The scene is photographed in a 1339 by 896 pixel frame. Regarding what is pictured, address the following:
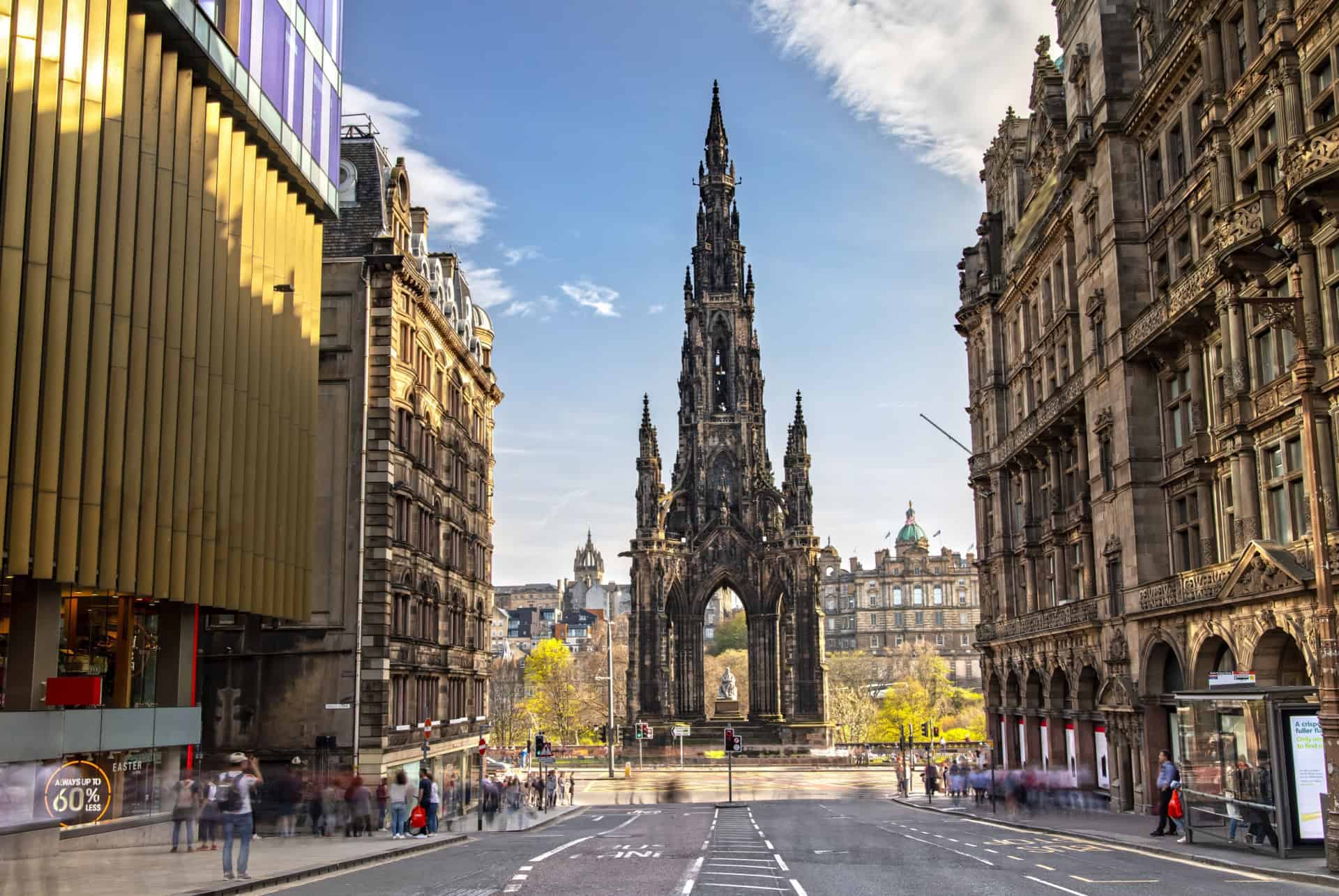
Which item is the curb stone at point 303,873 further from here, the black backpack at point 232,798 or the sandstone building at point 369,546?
the sandstone building at point 369,546

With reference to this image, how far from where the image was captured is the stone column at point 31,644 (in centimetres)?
2369

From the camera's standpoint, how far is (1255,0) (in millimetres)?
29625

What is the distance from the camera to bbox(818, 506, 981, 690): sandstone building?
6727 inches

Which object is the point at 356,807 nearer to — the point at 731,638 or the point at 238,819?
the point at 238,819

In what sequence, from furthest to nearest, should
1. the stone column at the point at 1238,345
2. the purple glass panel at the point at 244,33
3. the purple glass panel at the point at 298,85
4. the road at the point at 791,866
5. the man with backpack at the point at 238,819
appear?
1. the purple glass panel at the point at 298,85
2. the purple glass panel at the point at 244,33
3. the stone column at the point at 1238,345
4. the man with backpack at the point at 238,819
5. the road at the point at 791,866

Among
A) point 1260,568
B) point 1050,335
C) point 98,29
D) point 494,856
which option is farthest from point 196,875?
point 1050,335

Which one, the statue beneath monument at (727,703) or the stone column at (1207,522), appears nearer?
the stone column at (1207,522)

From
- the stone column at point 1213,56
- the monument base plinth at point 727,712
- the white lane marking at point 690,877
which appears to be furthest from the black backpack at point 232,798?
the monument base plinth at point 727,712

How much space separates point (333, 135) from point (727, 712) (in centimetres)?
7716

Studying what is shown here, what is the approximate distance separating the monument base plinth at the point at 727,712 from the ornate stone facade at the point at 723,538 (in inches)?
70.7

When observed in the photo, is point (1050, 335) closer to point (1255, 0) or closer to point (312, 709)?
point (1255, 0)

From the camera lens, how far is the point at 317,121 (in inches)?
1494

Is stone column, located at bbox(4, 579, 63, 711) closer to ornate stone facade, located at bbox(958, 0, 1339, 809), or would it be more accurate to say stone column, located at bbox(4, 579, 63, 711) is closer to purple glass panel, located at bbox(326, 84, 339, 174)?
purple glass panel, located at bbox(326, 84, 339, 174)

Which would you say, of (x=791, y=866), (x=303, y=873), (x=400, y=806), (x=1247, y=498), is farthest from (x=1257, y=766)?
(x=400, y=806)
